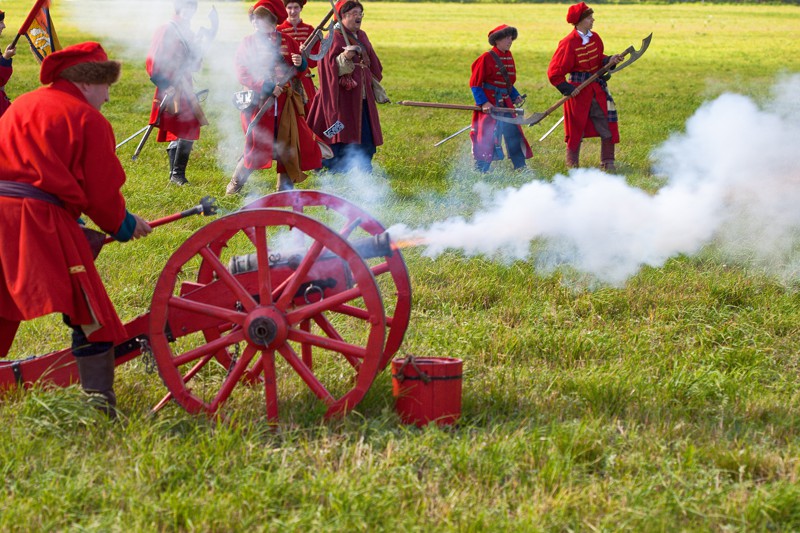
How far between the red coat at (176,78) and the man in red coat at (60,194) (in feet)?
14.8

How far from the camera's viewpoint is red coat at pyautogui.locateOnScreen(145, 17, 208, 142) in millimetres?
8258

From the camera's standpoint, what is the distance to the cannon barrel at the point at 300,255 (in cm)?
403

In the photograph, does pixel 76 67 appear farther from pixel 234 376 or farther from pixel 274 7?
pixel 274 7

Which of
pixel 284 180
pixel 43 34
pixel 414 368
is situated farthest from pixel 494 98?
pixel 414 368

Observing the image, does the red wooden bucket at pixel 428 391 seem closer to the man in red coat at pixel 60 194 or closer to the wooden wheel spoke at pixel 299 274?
the wooden wheel spoke at pixel 299 274

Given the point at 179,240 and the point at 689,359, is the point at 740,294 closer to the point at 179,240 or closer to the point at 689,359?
the point at 689,359

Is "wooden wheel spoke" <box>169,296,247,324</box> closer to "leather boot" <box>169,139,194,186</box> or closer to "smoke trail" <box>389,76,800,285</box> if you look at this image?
"smoke trail" <box>389,76,800,285</box>

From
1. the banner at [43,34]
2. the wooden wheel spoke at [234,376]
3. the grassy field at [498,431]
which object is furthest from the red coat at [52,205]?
the banner at [43,34]

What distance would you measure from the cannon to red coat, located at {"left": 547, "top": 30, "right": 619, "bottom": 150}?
6344 millimetres

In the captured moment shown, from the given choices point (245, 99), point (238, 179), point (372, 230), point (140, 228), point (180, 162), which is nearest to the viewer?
point (140, 228)

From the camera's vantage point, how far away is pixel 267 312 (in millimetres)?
3801

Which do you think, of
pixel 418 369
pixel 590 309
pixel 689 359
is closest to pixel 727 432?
pixel 689 359

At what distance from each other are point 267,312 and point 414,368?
2.01ft

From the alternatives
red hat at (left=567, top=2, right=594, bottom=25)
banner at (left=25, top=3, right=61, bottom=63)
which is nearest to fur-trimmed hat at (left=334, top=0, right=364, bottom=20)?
red hat at (left=567, top=2, right=594, bottom=25)
